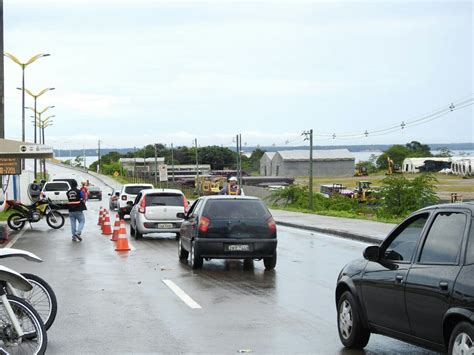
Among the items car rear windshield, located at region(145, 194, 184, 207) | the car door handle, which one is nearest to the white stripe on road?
the car door handle

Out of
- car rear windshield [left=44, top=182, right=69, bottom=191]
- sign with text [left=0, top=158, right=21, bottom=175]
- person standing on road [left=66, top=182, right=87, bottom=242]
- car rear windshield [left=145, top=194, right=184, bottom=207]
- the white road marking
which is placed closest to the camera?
the white road marking

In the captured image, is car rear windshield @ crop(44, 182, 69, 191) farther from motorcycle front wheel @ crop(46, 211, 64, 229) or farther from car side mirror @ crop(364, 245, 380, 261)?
car side mirror @ crop(364, 245, 380, 261)

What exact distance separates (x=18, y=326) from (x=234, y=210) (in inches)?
388

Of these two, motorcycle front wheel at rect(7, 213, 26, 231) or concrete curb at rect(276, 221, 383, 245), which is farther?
motorcycle front wheel at rect(7, 213, 26, 231)

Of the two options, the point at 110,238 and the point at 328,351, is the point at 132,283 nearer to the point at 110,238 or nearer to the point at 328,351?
the point at 328,351

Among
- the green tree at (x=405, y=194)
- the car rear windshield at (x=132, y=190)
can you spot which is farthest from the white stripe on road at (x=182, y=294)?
the green tree at (x=405, y=194)

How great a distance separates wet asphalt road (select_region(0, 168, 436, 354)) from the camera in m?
9.52

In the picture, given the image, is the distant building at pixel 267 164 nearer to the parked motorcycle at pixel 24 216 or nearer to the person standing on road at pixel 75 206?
the parked motorcycle at pixel 24 216

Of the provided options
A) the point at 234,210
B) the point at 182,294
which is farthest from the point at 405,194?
the point at 182,294

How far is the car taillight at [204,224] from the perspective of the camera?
17188 millimetres

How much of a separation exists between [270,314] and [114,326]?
6.93 ft

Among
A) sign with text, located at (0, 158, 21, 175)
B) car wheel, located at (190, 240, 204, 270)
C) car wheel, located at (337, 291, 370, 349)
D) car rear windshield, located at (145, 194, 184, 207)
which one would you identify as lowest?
car wheel, located at (190, 240, 204, 270)

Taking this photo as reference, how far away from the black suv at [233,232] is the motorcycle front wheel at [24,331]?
9.17m

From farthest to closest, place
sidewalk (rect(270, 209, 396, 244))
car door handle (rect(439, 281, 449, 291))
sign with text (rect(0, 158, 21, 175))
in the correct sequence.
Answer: sign with text (rect(0, 158, 21, 175))
sidewalk (rect(270, 209, 396, 244))
car door handle (rect(439, 281, 449, 291))
